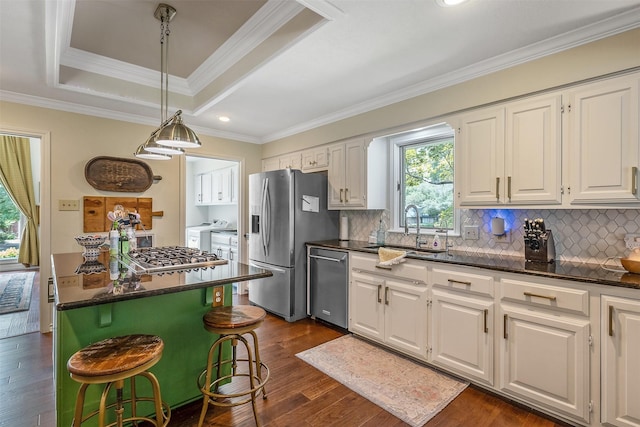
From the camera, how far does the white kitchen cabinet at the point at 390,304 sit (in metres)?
2.63

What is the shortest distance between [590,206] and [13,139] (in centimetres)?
874

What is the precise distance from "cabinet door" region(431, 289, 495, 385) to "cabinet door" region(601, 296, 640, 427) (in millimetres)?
595

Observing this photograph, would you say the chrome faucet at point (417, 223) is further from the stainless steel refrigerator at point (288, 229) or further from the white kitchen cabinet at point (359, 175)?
the stainless steel refrigerator at point (288, 229)

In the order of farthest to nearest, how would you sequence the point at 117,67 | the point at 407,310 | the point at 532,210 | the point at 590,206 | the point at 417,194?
the point at 417,194, the point at 117,67, the point at 407,310, the point at 532,210, the point at 590,206

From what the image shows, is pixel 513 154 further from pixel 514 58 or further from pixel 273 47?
pixel 273 47

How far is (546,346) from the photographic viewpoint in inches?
77.2

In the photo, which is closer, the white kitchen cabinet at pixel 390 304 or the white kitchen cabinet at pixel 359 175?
the white kitchen cabinet at pixel 390 304

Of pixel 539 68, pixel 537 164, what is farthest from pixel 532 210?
pixel 539 68

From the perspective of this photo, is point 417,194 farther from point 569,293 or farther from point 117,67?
point 117,67

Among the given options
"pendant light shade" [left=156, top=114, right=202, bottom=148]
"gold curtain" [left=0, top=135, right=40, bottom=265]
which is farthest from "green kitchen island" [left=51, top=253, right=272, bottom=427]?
"gold curtain" [left=0, top=135, right=40, bottom=265]

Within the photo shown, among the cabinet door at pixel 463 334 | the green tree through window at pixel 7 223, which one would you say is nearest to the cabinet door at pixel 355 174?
the cabinet door at pixel 463 334

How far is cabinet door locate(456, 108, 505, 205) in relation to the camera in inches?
96.7

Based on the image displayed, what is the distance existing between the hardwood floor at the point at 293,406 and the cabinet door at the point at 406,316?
0.51 m

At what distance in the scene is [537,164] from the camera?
7.43ft
